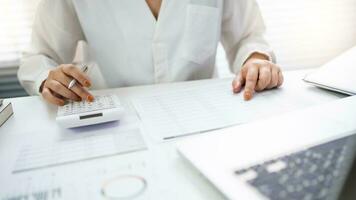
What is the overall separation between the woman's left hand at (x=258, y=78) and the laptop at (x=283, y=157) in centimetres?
18

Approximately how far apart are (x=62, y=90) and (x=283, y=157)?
0.46m

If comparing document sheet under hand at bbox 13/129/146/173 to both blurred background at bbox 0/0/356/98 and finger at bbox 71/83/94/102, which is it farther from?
blurred background at bbox 0/0/356/98

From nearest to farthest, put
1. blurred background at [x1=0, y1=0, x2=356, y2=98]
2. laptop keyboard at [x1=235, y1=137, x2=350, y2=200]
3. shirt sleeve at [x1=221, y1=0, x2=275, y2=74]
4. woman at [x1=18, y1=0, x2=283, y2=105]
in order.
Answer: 1. laptop keyboard at [x1=235, y1=137, x2=350, y2=200]
2. woman at [x1=18, y1=0, x2=283, y2=105]
3. shirt sleeve at [x1=221, y1=0, x2=275, y2=74]
4. blurred background at [x1=0, y1=0, x2=356, y2=98]

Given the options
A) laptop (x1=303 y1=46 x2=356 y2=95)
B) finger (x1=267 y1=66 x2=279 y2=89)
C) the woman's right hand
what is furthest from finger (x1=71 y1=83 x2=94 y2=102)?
laptop (x1=303 y1=46 x2=356 y2=95)

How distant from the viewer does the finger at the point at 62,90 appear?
0.67 m

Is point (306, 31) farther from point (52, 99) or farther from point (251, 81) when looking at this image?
point (52, 99)

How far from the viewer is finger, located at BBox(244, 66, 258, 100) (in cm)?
69

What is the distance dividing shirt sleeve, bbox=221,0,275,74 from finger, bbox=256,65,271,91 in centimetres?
22

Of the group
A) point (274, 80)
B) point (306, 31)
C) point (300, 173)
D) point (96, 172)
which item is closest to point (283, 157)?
point (300, 173)

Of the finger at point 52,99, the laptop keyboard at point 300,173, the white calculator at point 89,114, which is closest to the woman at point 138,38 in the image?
the finger at point 52,99

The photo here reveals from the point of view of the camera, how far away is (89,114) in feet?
1.90

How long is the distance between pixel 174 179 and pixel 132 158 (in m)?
0.09

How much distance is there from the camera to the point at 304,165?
1.30 ft

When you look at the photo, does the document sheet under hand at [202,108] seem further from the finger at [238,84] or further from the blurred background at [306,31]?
the blurred background at [306,31]
